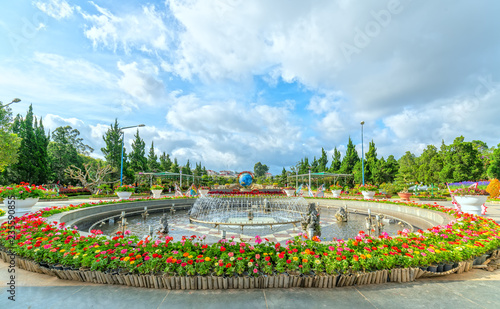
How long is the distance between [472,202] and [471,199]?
0.58 feet

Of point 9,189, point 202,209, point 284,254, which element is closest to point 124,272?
point 284,254

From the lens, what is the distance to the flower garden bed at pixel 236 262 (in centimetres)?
384

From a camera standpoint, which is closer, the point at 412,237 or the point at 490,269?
the point at 490,269

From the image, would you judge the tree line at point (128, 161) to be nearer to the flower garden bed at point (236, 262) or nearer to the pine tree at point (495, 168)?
the pine tree at point (495, 168)

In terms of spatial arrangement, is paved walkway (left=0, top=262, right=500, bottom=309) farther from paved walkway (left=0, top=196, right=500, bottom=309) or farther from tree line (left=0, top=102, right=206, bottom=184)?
tree line (left=0, top=102, right=206, bottom=184)

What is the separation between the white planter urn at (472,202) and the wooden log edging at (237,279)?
731cm

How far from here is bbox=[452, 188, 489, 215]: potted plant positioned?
8.82 meters

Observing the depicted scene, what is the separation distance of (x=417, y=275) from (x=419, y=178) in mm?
42168

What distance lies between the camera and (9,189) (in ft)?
28.1

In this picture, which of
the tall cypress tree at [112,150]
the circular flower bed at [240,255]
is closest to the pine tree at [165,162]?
the tall cypress tree at [112,150]

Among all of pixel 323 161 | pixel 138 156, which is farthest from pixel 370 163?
pixel 138 156

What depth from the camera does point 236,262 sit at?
13.1 ft

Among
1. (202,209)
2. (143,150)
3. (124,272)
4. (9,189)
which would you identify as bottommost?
(202,209)

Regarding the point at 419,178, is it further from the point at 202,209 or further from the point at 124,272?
the point at 124,272
